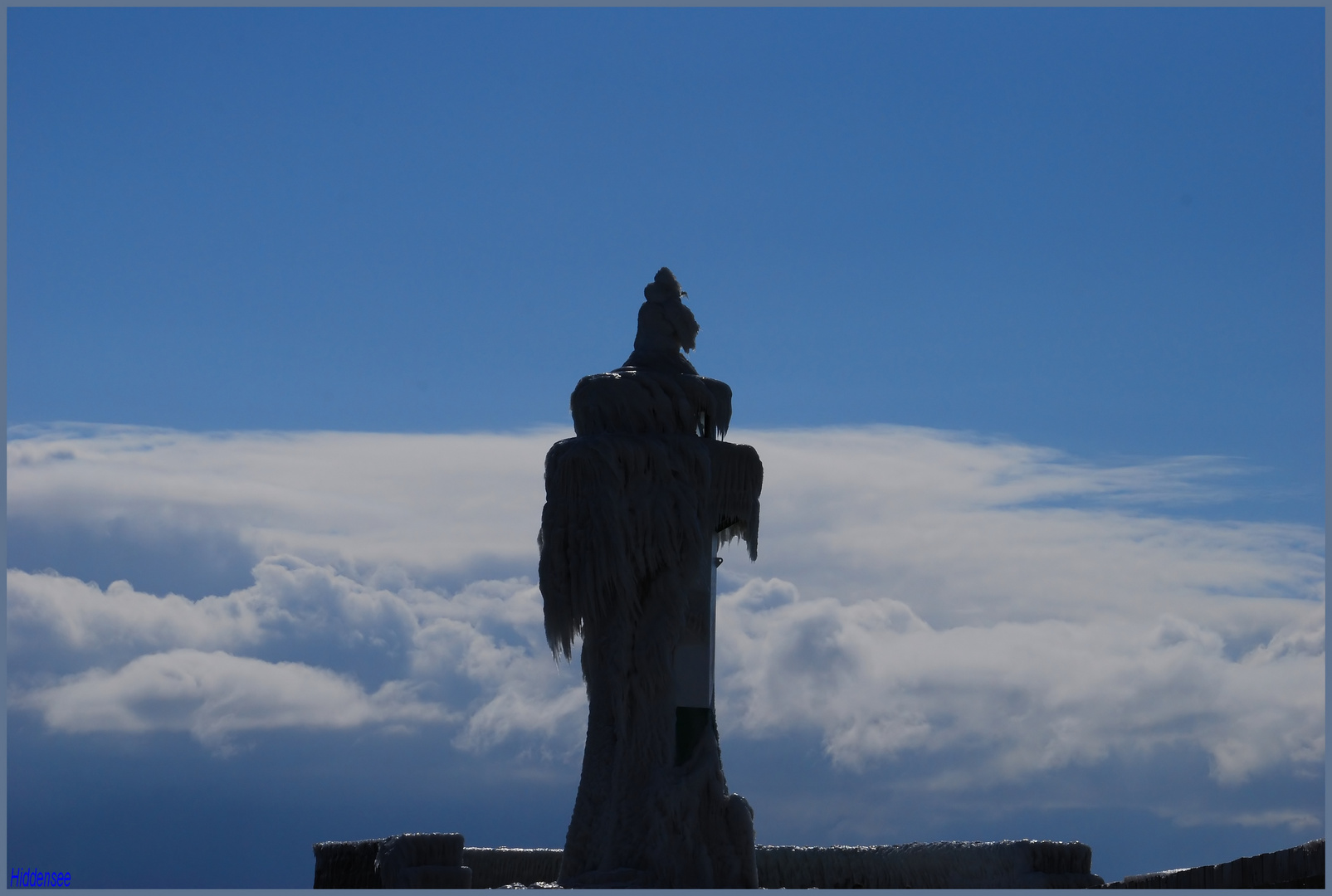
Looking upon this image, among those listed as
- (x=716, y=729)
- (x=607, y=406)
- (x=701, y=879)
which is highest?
(x=607, y=406)

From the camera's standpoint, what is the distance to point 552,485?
2267 centimetres

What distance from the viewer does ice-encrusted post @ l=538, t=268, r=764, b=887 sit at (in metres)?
21.9

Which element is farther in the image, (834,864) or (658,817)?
(834,864)

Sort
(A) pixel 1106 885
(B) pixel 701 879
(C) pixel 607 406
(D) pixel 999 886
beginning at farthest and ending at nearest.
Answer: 1. (D) pixel 999 886
2. (A) pixel 1106 885
3. (C) pixel 607 406
4. (B) pixel 701 879

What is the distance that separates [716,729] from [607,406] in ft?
14.7

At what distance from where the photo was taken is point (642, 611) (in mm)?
22547

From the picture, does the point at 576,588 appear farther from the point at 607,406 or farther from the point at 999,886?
the point at 999,886

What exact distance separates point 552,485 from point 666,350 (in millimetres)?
2569

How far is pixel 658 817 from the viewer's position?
2158 centimetres

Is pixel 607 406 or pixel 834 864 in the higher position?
pixel 607 406

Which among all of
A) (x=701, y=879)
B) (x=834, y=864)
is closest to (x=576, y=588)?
(x=701, y=879)

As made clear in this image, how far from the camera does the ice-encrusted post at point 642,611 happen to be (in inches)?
861

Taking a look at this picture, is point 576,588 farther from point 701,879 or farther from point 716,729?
point 701,879

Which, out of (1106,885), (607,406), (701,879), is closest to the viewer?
(701,879)
